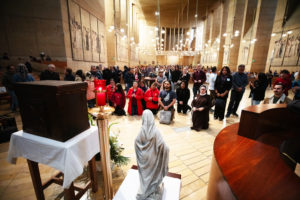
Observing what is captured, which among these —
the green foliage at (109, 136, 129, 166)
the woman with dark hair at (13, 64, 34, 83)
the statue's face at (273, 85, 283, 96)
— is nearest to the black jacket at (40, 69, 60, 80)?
the woman with dark hair at (13, 64, 34, 83)

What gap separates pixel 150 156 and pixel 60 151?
0.96 meters

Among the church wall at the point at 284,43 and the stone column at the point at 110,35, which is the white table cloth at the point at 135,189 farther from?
the church wall at the point at 284,43

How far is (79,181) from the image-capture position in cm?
245

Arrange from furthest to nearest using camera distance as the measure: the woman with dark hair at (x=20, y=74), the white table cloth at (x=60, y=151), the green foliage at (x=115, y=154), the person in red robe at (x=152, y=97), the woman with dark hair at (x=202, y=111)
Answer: the person in red robe at (x=152, y=97) → the woman with dark hair at (x=20, y=74) → the woman with dark hair at (x=202, y=111) → the green foliage at (x=115, y=154) → the white table cloth at (x=60, y=151)

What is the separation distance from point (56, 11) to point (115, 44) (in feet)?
22.8

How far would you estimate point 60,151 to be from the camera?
134cm

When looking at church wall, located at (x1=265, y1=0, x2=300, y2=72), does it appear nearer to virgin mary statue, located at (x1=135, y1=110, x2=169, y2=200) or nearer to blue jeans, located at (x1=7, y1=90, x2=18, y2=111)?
virgin mary statue, located at (x1=135, y1=110, x2=169, y2=200)

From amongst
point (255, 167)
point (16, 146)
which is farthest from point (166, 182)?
point (16, 146)

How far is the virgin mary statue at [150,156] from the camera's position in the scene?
1657 mm

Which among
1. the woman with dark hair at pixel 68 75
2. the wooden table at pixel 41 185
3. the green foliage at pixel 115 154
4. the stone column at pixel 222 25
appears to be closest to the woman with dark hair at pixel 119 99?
the woman with dark hair at pixel 68 75

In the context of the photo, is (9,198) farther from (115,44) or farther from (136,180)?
(115,44)

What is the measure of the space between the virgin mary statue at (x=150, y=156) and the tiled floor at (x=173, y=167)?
0.73m

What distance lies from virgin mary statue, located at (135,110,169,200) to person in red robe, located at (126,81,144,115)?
404 cm

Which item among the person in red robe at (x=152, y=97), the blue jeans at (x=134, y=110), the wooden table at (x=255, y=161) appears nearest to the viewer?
the wooden table at (x=255, y=161)
